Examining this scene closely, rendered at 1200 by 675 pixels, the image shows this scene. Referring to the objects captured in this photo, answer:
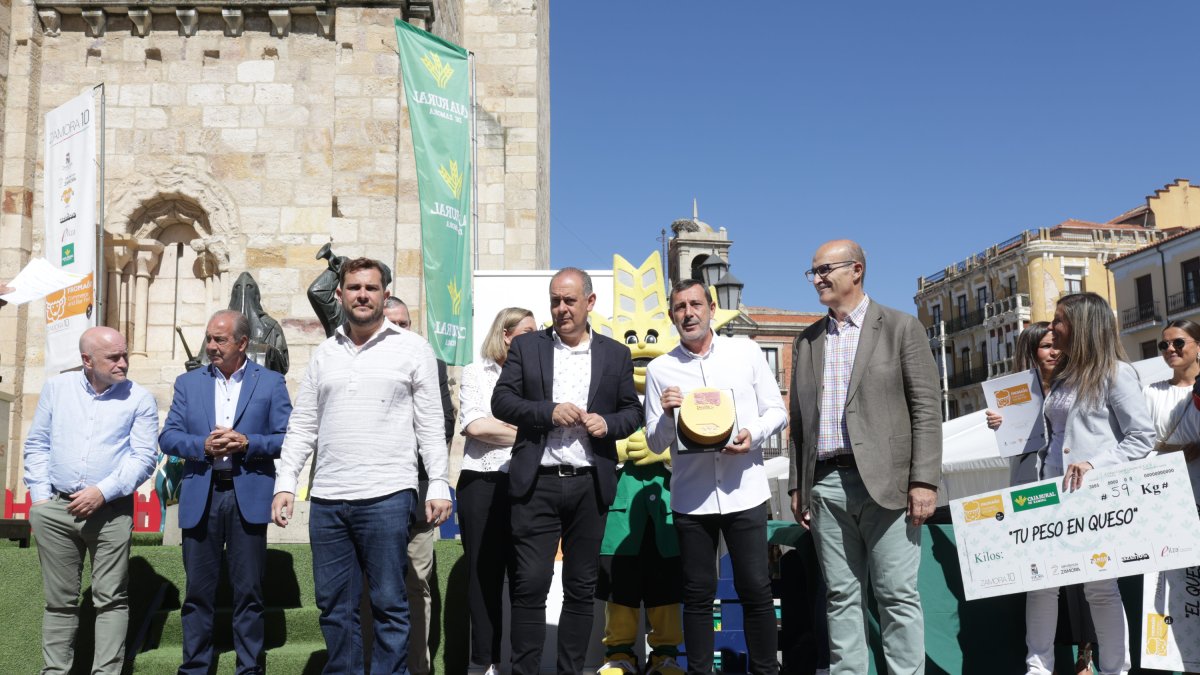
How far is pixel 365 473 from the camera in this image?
4203mm

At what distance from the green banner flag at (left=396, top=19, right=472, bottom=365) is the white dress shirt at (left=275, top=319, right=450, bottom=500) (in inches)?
176

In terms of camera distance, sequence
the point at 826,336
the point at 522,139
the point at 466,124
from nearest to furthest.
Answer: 1. the point at 826,336
2. the point at 466,124
3. the point at 522,139

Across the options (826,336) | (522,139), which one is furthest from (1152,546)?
(522,139)

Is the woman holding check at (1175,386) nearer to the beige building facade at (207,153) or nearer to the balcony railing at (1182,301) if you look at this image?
the beige building facade at (207,153)

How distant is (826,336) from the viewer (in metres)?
4.49

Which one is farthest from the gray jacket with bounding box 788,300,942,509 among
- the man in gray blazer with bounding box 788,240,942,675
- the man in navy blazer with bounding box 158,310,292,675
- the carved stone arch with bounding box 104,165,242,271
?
Result: the carved stone arch with bounding box 104,165,242,271

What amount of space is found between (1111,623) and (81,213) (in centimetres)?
889

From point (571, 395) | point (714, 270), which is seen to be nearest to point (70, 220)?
point (714, 270)

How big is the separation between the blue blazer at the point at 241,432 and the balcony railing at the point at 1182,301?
129 feet

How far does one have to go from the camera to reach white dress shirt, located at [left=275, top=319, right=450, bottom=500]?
13.8 ft

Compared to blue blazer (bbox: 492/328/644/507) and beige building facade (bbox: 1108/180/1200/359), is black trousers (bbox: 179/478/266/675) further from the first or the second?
beige building facade (bbox: 1108/180/1200/359)

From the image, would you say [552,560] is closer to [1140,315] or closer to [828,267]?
[828,267]

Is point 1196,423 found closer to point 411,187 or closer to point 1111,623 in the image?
point 1111,623

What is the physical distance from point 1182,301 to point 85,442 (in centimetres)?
4066
